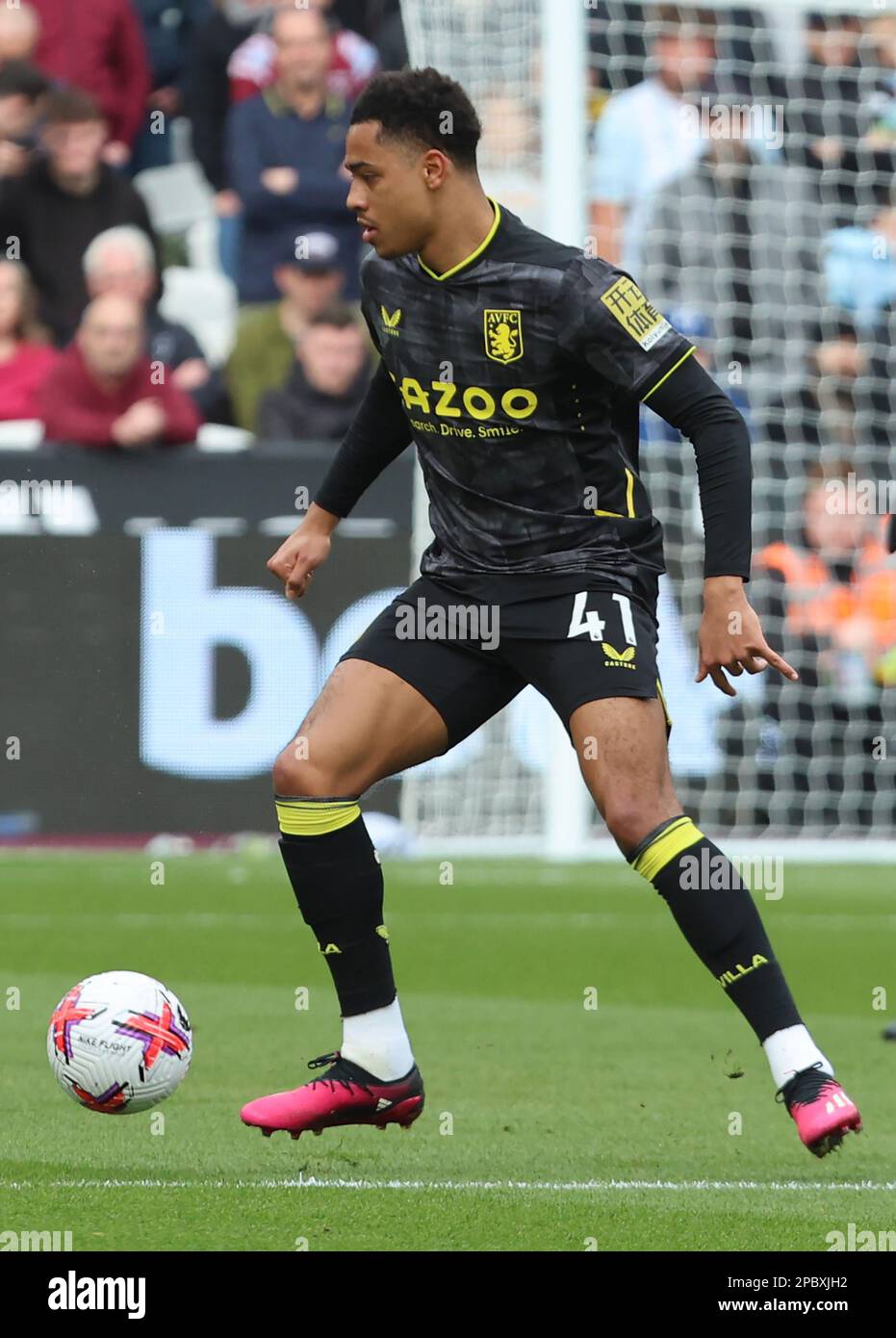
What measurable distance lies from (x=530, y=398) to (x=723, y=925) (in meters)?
1.16

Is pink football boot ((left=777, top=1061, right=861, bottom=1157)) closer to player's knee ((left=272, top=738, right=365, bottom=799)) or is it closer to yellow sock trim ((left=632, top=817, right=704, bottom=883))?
yellow sock trim ((left=632, top=817, right=704, bottom=883))

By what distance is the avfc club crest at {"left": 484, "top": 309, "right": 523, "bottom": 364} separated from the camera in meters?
5.01

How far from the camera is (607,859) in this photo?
12.9m

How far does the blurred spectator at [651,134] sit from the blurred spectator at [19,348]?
124 inches

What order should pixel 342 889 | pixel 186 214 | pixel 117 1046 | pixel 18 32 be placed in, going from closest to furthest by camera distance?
pixel 117 1046 < pixel 342 889 < pixel 18 32 < pixel 186 214

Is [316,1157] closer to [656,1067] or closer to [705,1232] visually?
[705,1232]

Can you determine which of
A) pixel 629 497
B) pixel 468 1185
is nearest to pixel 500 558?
pixel 629 497

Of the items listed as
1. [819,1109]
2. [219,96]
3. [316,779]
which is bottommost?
[819,1109]

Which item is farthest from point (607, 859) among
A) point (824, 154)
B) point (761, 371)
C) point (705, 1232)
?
point (705, 1232)

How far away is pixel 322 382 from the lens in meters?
13.3

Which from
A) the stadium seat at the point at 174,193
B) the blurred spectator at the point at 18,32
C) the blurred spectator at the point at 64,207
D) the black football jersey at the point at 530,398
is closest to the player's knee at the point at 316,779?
the black football jersey at the point at 530,398

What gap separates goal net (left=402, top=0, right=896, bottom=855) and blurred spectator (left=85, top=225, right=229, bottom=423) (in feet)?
6.16

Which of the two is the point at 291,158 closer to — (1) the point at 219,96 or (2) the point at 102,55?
(1) the point at 219,96

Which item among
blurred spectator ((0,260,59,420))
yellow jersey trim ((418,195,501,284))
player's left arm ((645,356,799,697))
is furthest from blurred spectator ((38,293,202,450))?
player's left arm ((645,356,799,697))
